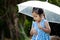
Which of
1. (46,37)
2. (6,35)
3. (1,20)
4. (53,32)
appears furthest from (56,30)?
(6,35)

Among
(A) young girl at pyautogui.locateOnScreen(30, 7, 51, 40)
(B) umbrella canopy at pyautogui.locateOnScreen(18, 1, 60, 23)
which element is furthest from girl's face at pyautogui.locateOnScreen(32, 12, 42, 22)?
(B) umbrella canopy at pyautogui.locateOnScreen(18, 1, 60, 23)

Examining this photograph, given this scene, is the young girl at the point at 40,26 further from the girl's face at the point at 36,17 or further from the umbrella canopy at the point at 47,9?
the umbrella canopy at the point at 47,9

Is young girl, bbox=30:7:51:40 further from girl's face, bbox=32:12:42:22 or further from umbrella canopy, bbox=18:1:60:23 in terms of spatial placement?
umbrella canopy, bbox=18:1:60:23

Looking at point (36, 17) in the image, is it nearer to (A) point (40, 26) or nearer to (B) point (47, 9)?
(A) point (40, 26)

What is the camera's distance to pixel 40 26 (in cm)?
484

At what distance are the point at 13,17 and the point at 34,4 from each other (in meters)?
6.24

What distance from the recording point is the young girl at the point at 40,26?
484 cm

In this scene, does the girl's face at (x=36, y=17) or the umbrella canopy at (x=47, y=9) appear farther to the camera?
the umbrella canopy at (x=47, y=9)

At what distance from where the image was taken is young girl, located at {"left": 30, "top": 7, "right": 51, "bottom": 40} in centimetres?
484

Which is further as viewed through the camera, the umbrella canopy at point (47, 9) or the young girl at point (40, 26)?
the umbrella canopy at point (47, 9)

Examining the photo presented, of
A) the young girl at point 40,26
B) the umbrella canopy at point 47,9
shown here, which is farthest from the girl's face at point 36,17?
the umbrella canopy at point 47,9

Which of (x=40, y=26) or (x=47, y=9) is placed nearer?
(x=40, y=26)

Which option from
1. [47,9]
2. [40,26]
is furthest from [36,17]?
[47,9]

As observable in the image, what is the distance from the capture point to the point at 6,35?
14.0 meters
